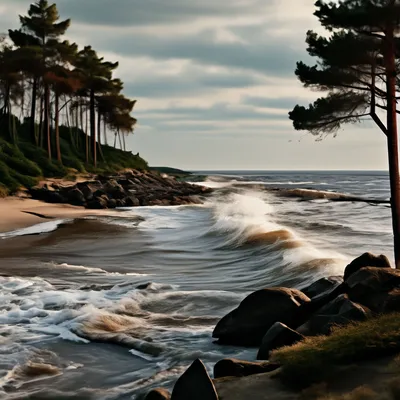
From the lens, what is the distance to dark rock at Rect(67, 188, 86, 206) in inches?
1329

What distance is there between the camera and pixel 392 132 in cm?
1439

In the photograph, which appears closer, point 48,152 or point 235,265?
point 235,265

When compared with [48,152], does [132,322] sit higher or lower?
lower

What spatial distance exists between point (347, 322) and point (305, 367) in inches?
66.1

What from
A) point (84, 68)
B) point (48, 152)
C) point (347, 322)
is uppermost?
point (84, 68)

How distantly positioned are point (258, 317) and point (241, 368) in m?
2.20

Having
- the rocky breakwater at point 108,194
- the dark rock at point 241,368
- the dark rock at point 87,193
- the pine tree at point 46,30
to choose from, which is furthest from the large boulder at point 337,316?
the pine tree at point 46,30

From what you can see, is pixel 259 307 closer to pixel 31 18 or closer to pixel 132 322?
pixel 132 322

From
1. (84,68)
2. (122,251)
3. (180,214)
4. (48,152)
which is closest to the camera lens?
(122,251)

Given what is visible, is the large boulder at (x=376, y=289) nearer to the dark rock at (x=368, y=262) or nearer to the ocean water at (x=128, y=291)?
the dark rock at (x=368, y=262)

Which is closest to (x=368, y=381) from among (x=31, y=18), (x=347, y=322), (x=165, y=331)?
(x=347, y=322)

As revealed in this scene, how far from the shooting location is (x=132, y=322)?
9555mm

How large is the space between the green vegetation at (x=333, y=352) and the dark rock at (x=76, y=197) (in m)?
28.5

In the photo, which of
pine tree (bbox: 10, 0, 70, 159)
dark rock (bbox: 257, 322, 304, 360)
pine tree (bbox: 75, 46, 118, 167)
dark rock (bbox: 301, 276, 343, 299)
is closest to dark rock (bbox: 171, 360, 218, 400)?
dark rock (bbox: 257, 322, 304, 360)
